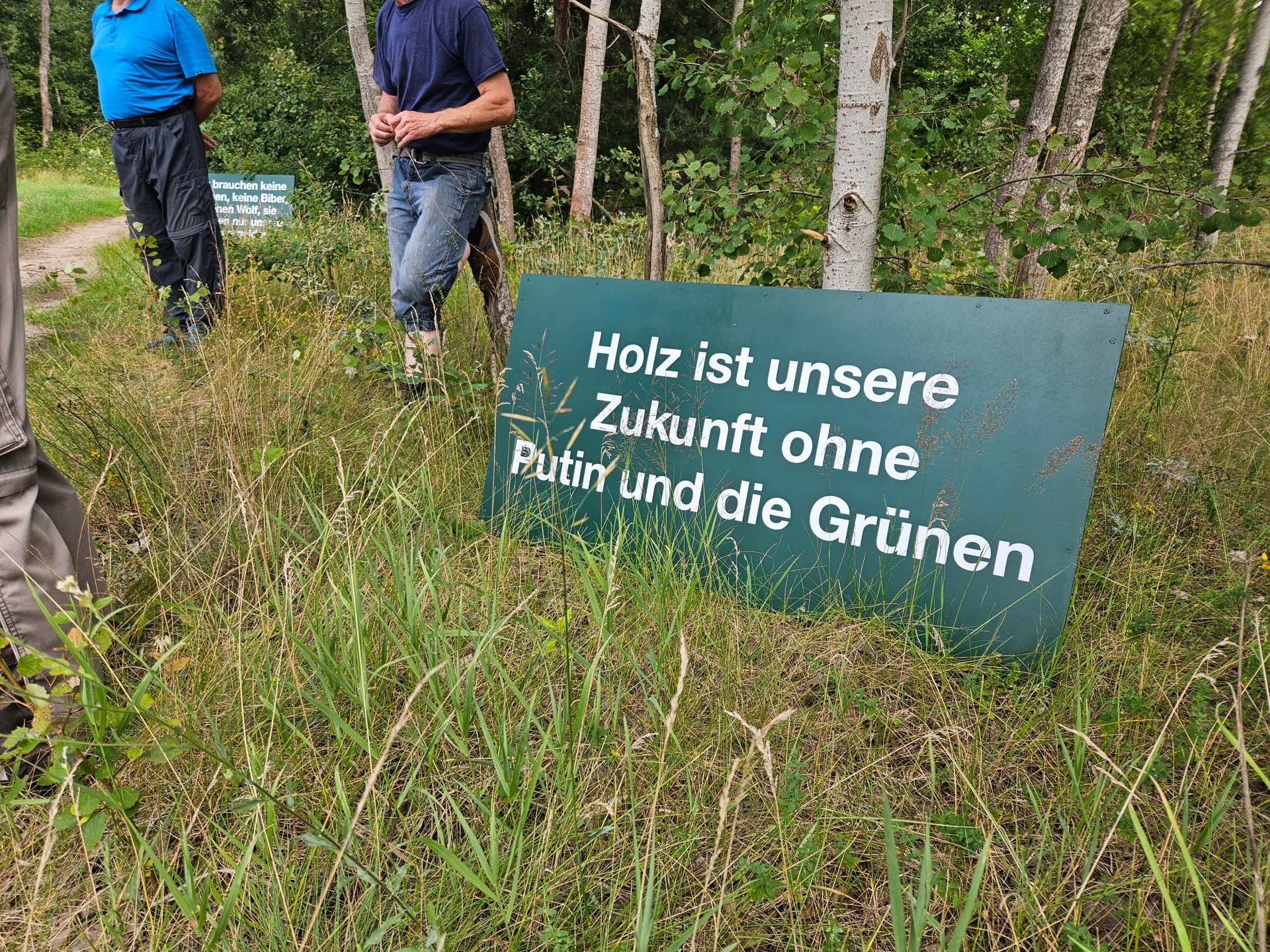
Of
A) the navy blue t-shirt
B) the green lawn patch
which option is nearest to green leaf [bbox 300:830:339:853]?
the navy blue t-shirt

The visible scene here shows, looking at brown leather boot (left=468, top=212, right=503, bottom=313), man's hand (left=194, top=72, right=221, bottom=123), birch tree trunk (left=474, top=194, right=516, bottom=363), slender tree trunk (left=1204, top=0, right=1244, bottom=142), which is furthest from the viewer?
slender tree trunk (left=1204, top=0, right=1244, bottom=142)

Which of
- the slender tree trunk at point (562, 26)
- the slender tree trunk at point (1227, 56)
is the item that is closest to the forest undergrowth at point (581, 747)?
the slender tree trunk at point (1227, 56)

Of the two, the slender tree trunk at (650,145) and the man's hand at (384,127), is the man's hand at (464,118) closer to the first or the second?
the man's hand at (384,127)

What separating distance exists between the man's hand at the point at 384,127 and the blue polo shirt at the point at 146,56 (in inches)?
57.7

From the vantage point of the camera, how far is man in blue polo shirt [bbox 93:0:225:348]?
12.3ft

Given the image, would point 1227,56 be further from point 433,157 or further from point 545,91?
point 433,157

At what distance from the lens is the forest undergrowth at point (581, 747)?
1183mm

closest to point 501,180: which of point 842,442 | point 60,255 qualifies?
point 60,255

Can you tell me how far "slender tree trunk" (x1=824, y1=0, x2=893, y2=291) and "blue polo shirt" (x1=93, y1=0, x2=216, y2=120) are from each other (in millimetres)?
3357

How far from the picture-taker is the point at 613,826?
1185 millimetres

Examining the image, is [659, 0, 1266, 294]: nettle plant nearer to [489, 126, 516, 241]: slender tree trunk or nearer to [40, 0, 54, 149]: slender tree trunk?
[489, 126, 516, 241]: slender tree trunk

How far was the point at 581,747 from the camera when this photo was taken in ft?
4.71

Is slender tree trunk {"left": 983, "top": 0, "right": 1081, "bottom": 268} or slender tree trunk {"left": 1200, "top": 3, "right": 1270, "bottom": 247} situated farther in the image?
slender tree trunk {"left": 1200, "top": 3, "right": 1270, "bottom": 247}

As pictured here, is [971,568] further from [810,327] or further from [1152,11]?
[1152,11]
